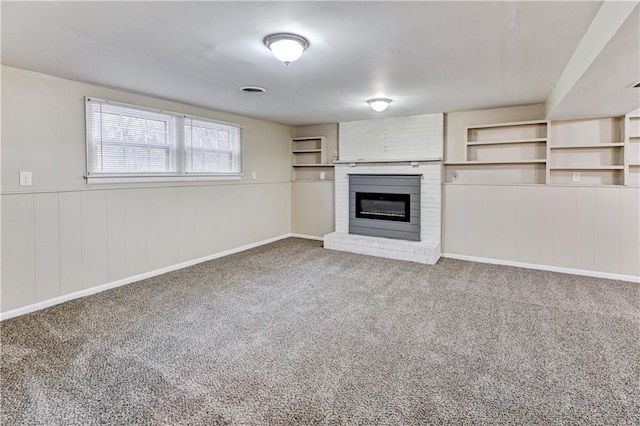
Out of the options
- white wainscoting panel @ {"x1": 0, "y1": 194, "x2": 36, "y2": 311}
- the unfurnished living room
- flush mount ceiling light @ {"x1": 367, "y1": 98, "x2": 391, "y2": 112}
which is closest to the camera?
the unfurnished living room

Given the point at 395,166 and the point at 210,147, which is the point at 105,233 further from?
the point at 395,166

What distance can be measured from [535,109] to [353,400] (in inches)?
183

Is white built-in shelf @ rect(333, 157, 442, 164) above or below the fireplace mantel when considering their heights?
above

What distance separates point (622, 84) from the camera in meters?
2.80

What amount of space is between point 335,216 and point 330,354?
158 inches

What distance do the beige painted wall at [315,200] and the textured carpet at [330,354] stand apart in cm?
262

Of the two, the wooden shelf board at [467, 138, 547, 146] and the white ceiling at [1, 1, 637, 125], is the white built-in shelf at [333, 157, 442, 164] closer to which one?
the wooden shelf board at [467, 138, 547, 146]

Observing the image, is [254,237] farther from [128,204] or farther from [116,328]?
[116,328]

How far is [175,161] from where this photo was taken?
4578mm

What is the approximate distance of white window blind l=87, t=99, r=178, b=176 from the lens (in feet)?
12.0

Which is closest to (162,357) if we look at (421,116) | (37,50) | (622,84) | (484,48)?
(37,50)

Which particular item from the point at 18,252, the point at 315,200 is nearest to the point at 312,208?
the point at 315,200

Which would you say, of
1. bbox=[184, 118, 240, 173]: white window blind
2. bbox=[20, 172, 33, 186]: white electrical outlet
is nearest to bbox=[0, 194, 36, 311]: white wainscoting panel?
bbox=[20, 172, 33, 186]: white electrical outlet

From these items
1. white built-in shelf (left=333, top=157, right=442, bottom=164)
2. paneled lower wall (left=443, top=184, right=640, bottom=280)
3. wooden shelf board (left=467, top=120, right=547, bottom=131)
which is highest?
wooden shelf board (left=467, top=120, right=547, bottom=131)
